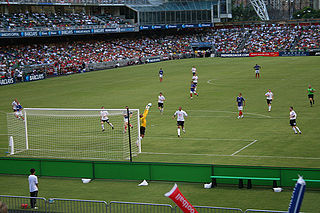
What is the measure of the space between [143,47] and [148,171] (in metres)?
81.6

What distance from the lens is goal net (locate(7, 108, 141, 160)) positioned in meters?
26.5

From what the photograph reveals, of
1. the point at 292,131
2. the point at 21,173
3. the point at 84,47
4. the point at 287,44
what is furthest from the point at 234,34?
the point at 21,173

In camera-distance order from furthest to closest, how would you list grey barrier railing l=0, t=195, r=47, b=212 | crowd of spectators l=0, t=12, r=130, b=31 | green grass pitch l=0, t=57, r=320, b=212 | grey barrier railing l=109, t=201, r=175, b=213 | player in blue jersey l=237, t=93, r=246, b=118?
crowd of spectators l=0, t=12, r=130, b=31 < player in blue jersey l=237, t=93, r=246, b=118 < green grass pitch l=0, t=57, r=320, b=212 < grey barrier railing l=0, t=195, r=47, b=212 < grey barrier railing l=109, t=201, r=175, b=213

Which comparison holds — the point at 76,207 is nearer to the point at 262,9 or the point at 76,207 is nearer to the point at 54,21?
the point at 54,21

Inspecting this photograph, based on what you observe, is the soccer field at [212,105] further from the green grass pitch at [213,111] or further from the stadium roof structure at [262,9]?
the stadium roof structure at [262,9]

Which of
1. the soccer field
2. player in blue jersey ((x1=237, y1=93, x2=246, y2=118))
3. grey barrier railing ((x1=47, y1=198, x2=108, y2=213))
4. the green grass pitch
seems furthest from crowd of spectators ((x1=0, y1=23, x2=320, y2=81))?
grey barrier railing ((x1=47, y1=198, x2=108, y2=213))

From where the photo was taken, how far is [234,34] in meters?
110

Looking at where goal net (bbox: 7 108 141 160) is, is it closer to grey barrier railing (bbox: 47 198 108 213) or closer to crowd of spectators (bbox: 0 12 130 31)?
grey barrier railing (bbox: 47 198 108 213)

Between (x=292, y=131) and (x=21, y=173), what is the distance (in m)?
16.5

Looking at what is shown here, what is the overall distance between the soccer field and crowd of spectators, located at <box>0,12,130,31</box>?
1722cm

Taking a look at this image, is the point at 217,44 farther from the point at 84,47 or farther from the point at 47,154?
the point at 47,154

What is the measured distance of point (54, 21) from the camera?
8794 centimetres

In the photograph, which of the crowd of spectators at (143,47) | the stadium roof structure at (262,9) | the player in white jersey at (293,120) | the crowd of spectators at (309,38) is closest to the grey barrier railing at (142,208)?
the player in white jersey at (293,120)

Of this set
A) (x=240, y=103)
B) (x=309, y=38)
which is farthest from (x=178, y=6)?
(x=240, y=103)
